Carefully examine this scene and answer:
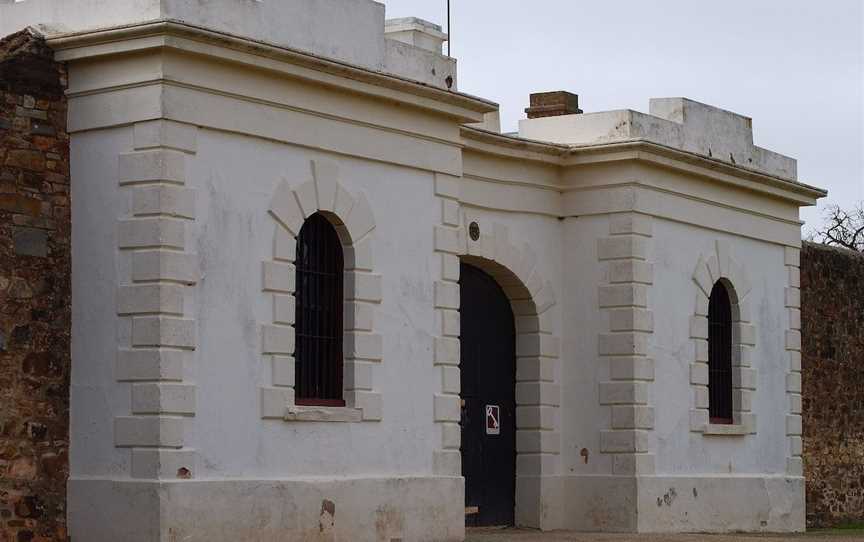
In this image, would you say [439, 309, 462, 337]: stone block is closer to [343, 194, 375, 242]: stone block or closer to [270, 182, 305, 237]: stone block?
[343, 194, 375, 242]: stone block

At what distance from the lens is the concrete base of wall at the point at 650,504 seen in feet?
61.3

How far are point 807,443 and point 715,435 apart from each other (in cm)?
396

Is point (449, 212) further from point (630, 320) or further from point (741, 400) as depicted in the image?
point (741, 400)

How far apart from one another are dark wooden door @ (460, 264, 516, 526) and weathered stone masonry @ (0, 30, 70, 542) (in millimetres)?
5484

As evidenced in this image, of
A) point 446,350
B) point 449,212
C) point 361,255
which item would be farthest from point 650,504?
point 361,255

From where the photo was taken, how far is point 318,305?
15.4 m

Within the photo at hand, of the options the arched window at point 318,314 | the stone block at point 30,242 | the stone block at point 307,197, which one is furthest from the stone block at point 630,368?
the stone block at point 30,242

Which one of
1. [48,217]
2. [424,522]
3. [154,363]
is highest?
[48,217]

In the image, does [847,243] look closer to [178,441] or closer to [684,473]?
[684,473]

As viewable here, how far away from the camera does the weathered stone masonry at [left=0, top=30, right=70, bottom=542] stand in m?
13.6

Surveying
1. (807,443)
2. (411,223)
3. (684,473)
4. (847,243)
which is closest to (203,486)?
(411,223)

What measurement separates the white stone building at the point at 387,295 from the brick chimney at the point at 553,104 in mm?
35

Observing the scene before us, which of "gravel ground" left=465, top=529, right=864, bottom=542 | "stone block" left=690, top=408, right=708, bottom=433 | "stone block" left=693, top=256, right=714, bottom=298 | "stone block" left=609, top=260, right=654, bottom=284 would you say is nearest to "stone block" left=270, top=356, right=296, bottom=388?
"gravel ground" left=465, top=529, right=864, bottom=542

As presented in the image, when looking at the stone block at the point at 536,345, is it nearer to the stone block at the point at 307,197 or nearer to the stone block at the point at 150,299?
the stone block at the point at 307,197
